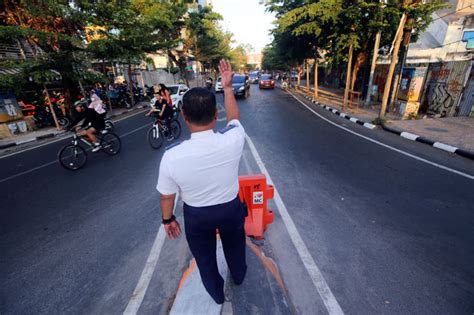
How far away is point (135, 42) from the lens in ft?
46.5

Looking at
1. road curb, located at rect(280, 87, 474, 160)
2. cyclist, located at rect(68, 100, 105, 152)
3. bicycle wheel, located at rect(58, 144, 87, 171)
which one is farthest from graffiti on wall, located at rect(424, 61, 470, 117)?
bicycle wheel, located at rect(58, 144, 87, 171)

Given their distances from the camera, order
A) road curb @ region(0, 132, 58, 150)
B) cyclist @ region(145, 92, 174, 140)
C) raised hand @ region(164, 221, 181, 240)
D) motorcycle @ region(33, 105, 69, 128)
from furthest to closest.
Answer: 1. motorcycle @ region(33, 105, 69, 128)
2. road curb @ region(0, 132, 58, 150)
3. cyclist @ region(145, 92, 174, 140)
4. raised hand @ region(164, 221, 181, 240)

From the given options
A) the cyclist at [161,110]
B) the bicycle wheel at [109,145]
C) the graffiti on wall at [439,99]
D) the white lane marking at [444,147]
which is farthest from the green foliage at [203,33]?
the white lane marking at [444,147]

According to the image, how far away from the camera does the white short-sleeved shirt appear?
4.78ft

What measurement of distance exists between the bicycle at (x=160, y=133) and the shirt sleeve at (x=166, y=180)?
6192 millimetres

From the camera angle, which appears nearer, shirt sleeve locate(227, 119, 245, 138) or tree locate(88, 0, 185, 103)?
shirt sleeve locate(227, 119, 245, 138)

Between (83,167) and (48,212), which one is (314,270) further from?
(83,167)

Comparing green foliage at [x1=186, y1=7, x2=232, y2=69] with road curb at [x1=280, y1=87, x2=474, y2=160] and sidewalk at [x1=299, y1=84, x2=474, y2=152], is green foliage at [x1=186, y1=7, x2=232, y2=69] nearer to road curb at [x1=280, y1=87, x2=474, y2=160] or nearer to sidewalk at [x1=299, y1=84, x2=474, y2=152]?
road curb at [x1=280, y1=87, x2=474, y2=160]

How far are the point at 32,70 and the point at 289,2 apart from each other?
16.6 m

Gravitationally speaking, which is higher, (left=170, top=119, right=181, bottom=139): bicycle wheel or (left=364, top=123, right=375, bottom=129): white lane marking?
(left=170, top=119, right=181, bottom=139): bicycle wheel

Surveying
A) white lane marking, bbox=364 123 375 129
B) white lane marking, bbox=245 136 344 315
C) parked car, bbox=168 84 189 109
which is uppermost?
parked car, bbox=168 84 189 109

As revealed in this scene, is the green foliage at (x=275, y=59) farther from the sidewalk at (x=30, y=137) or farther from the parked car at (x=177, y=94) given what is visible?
the sidewalk at (x=30, y=137)

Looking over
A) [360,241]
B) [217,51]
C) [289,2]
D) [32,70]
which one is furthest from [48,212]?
[217,51]

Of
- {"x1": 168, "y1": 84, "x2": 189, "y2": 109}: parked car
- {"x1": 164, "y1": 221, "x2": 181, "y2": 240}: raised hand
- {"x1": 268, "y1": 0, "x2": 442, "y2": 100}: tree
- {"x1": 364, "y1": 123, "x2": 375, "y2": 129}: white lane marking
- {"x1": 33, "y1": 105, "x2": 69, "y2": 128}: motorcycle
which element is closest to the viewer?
{"x1": 164, "y1": 221, "x2": 181, "y2": 240}: raised hand
